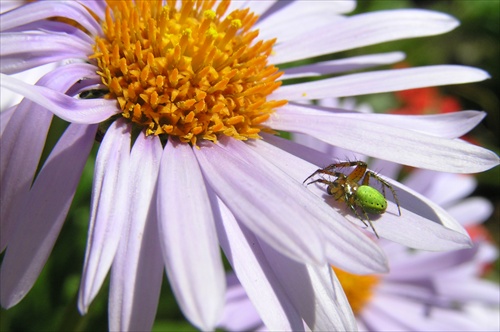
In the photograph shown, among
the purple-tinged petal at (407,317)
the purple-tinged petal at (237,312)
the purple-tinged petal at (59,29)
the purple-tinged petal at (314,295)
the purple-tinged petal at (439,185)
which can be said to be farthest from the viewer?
the purple-tinged petal at (439,185)

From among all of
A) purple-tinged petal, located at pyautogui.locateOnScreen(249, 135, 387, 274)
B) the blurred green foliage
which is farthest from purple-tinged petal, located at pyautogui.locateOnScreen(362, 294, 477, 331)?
purple-tinged petal, located at pyautogui.locateOnScreen(249, 135, 387, 274)

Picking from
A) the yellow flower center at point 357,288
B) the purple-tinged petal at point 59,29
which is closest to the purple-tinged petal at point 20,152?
the purple-tinged petal at point 59,29

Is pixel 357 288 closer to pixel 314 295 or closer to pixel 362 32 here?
pixel 362 32

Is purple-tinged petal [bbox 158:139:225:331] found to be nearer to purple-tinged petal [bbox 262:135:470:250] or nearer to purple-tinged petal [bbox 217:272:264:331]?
purple-tinged petal [bbox 262:135:470:250]

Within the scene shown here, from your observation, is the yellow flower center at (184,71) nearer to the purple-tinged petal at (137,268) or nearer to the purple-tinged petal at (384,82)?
A: the purple-tinged petal at (384,82)

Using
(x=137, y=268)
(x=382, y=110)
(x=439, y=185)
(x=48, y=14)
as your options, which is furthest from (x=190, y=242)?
(x=382, y=110)

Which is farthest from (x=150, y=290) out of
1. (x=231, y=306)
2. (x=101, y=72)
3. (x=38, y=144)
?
(x=231, y=306)
